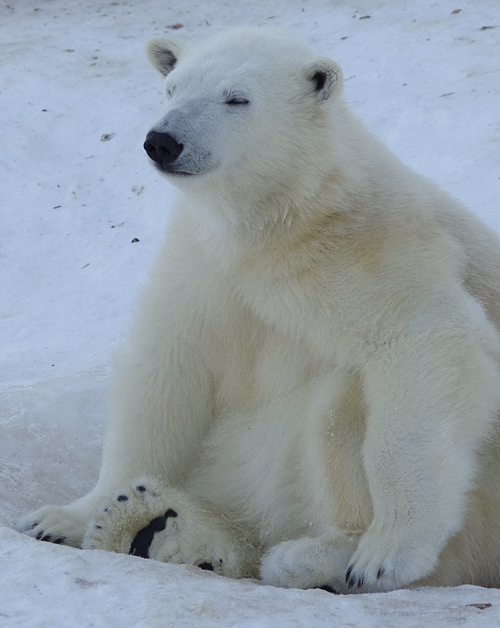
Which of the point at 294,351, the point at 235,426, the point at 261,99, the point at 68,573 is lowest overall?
the point at 235,426

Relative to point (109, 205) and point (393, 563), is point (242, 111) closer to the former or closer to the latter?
point (393, 563)

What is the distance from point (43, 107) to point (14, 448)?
552 cm

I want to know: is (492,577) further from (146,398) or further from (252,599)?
(146,398)

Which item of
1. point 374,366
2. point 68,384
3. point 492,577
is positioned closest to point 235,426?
point 374,366

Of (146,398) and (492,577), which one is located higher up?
(146,398)

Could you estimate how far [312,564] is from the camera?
2.64 meters

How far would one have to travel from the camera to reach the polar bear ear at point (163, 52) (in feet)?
10.9

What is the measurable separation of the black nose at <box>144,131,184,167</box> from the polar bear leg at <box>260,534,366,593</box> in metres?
1.35

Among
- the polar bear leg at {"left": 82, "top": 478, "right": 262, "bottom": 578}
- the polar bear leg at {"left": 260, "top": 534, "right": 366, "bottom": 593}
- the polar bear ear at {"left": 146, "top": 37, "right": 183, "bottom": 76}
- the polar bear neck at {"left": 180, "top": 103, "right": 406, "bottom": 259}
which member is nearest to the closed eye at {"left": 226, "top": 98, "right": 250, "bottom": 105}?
the polar bear neck at {"left": 180, "top": 103, "right": 406, "bottom": 259}

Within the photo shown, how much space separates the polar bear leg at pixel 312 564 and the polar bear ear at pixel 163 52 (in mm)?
1967

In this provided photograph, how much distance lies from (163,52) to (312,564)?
2101 millimetres

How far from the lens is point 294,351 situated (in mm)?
2879

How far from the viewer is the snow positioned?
81.0 inches

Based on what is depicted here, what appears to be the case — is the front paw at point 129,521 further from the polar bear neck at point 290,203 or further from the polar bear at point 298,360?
the polar bear neck at point 290,203
